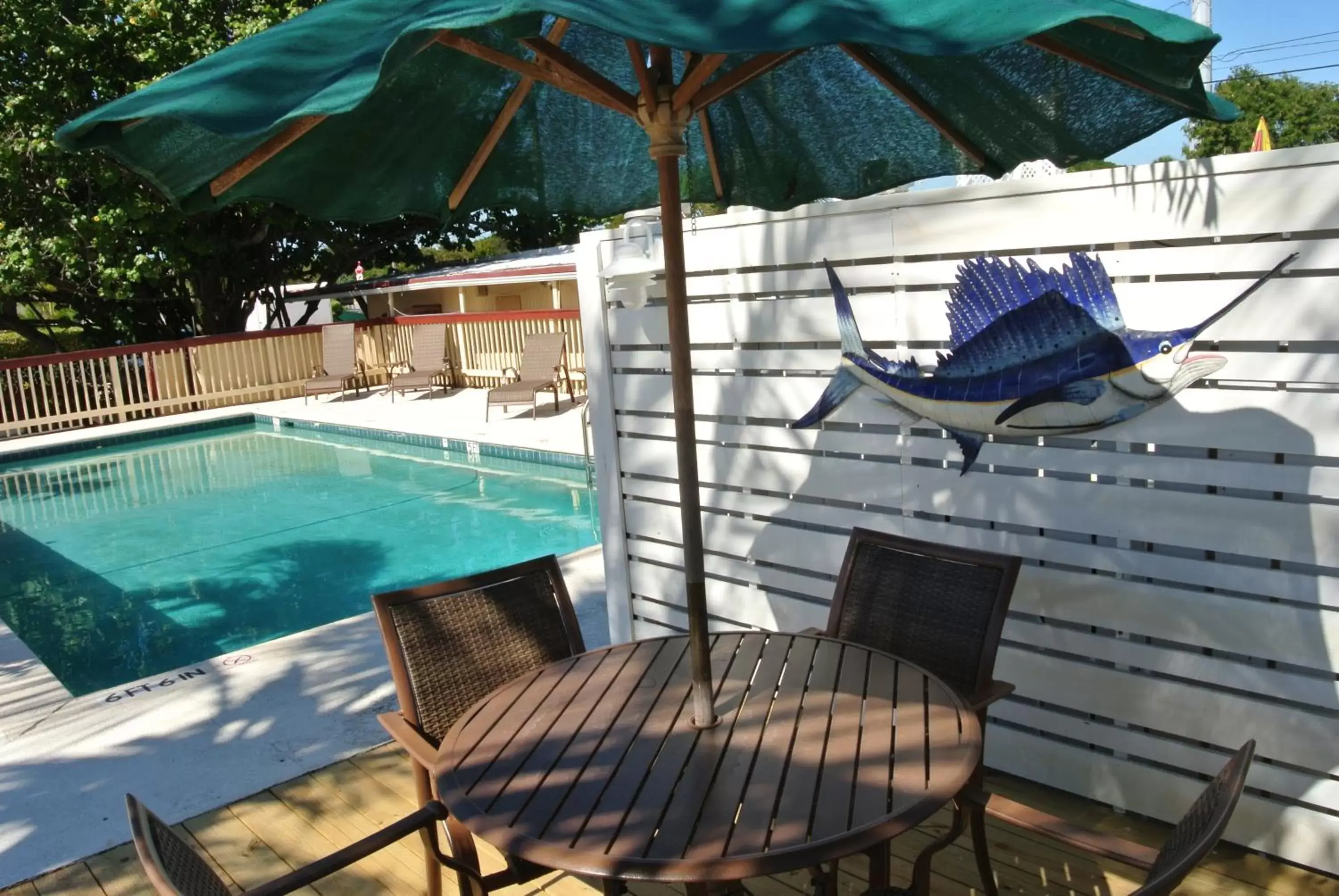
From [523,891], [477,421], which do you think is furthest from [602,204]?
[477,421]

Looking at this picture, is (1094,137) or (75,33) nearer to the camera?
(1094,137)

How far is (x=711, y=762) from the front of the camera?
1942mm

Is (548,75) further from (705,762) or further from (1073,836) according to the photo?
(1073,836)

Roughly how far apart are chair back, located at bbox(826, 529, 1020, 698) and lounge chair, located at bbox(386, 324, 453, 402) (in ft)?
42.7

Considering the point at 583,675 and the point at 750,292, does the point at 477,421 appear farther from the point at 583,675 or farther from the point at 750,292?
the point at 583,675

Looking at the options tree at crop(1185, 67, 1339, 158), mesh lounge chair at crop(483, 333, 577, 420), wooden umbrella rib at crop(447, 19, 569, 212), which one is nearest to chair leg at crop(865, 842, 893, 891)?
wooden umbrella rib at crop(447, 19, 569, 212)

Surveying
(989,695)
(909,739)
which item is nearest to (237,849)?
(909,739)

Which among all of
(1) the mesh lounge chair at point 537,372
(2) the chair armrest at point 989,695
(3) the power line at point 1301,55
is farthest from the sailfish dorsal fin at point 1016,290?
(3) the power line at point 1301,55

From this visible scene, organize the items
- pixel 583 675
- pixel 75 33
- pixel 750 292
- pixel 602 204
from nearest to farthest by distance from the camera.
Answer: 1. pixel 583 675
2. pixel 602 204
3. pixel 750 292
4. pixel 75 33

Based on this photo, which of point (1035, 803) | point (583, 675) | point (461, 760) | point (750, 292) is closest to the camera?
point (461, 760)

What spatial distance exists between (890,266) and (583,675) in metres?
1.63

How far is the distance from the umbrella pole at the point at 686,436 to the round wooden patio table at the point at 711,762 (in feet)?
0.32

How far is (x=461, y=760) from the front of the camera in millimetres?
2037

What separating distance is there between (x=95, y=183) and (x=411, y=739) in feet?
55.2
